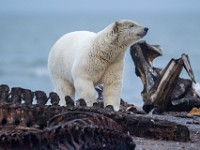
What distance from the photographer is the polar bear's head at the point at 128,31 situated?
9.65m

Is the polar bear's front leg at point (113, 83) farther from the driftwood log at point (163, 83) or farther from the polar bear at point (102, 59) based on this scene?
the driftwood log at point (163, 83)

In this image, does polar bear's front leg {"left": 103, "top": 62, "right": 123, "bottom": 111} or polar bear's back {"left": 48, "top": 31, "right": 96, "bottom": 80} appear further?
polar bear's back {"left": 48, "top": 31, "right": 96, "bottom": 80}

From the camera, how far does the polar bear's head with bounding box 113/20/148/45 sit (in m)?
9.65

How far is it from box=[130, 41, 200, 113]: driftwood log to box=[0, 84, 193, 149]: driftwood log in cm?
363

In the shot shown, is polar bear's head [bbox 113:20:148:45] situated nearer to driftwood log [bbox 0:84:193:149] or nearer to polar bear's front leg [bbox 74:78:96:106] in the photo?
polar bear's front leg [bbox 74:78:96:106]

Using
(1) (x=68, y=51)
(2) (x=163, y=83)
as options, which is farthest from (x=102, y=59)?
(2) (x=163, y=83)

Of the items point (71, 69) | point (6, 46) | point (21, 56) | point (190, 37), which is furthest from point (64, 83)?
point (190, 37)

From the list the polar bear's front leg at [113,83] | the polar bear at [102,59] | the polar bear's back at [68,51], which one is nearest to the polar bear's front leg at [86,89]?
the polar bear at [102,59]

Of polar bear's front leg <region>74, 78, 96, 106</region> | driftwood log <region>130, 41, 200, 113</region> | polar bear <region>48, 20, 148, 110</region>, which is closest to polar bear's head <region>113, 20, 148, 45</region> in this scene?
polar bear <region>48, 20, 148, 110</region>

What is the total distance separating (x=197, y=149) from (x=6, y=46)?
5658cm

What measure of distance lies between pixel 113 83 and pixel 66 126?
5.99m

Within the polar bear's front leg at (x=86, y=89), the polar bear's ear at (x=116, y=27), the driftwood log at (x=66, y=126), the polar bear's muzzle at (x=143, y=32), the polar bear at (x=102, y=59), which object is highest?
the polar bear's ear at (x=116, y=27)

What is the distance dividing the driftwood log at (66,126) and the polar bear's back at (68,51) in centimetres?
433

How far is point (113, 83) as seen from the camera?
32.2 ft
